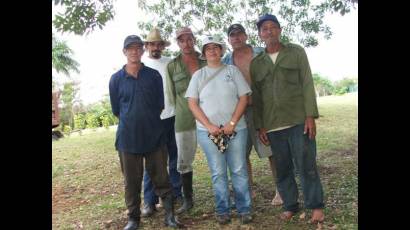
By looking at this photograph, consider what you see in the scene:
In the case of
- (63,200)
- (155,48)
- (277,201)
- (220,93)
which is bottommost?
(63,200)

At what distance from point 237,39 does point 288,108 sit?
32.1 inches

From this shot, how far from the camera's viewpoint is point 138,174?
354cm

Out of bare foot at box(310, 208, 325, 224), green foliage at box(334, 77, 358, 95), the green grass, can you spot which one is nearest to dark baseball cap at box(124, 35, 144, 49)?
the green grass

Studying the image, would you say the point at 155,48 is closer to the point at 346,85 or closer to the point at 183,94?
the point at 183,94

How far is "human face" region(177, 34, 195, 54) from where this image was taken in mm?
3877

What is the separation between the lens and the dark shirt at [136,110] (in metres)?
3.48

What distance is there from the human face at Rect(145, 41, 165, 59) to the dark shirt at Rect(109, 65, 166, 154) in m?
0.55

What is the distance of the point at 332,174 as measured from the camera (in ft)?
16.0

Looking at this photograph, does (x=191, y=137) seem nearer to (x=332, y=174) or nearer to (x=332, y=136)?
(x=332, y=174)

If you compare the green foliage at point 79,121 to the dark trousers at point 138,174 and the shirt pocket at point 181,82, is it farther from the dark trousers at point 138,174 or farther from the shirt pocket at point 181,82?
the dark trousers at point 138,174

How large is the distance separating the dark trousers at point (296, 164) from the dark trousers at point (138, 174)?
96cm

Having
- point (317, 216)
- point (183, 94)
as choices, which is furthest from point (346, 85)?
point (183, 94)
